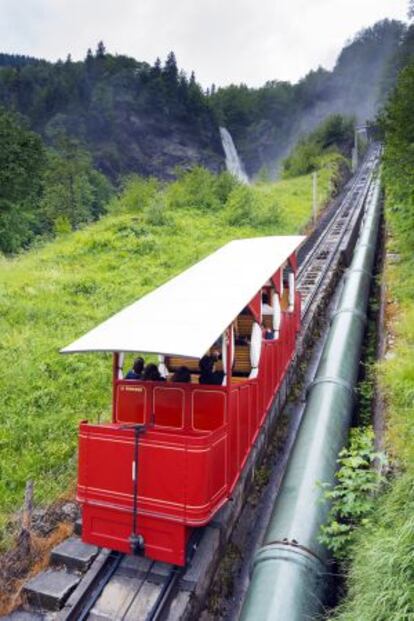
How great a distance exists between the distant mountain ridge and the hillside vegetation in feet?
222

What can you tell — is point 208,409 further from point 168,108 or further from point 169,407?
point 168,108

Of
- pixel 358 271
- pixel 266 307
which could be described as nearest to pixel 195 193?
pixel 358 271

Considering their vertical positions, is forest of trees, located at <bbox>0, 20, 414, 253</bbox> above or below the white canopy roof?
above

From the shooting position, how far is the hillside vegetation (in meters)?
3.83

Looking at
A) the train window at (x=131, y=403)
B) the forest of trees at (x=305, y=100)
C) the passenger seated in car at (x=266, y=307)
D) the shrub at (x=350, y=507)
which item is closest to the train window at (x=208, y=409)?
the train window at (x=131, y=403)

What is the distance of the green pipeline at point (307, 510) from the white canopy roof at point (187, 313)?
2.21m

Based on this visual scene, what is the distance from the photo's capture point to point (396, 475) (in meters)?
5.63

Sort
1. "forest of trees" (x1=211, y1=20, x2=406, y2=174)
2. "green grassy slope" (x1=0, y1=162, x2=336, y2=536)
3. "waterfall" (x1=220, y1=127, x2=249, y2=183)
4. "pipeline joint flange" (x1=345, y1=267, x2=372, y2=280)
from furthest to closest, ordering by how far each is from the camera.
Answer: "forest of trees" (x1=211, y1=20, x2=406, y2=174)
"waterfall" (x1=220, y1=127, x2=249, y2=183)
"pipeline joint flange" (x1=345, y1=267, x2=372, y2=280)
"green grassy slope" (x1=0, y1=162, x2=336, y2=536)

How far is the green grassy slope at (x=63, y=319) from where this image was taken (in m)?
8.45

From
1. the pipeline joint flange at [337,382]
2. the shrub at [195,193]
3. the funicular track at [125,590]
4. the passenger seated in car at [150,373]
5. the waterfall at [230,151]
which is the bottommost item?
the funicular track at [125,590]

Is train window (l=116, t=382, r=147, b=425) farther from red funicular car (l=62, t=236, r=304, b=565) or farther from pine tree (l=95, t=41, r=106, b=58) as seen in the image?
pine tree (l=95, t=41, r=106, b=58)

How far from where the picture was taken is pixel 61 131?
252 ft

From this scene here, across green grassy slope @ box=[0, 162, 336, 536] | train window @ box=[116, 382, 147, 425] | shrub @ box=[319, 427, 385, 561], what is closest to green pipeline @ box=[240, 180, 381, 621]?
shrub @ box=[319, 427, 385, 561]

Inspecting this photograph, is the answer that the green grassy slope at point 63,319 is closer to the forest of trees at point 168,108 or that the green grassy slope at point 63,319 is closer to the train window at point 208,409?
the train window at point 208,409
